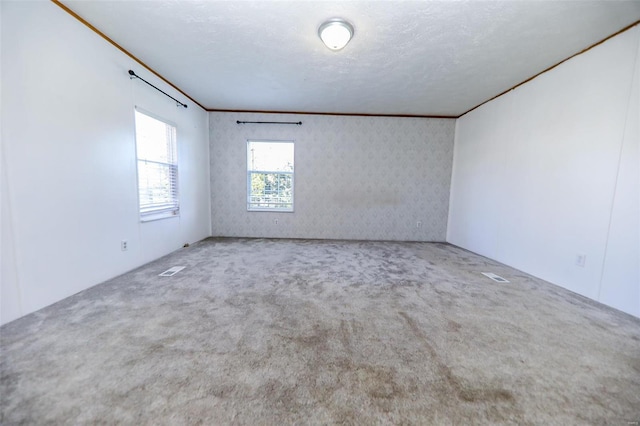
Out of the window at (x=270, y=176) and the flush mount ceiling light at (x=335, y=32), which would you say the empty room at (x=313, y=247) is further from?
the window at (x=270, y=176)

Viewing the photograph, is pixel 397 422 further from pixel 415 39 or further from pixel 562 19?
pixel 562 19

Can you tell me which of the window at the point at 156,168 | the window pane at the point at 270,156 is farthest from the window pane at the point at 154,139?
the window pane at the point at 270,156

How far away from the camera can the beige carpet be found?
112cm

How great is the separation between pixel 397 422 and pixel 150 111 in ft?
13.6

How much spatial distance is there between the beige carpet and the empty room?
1 cm

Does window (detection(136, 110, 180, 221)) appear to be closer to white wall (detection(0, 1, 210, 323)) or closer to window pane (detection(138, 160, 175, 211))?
window pane (detection(138, 160, 175, 211))

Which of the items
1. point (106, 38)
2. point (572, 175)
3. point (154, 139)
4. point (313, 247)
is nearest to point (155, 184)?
point (154, 139)

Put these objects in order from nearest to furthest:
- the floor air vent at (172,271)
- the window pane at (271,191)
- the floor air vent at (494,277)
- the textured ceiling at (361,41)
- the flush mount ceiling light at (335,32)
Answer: the textured ceiling at (361,41), the flush mount ceiling light at (335,32), the floor air vent at (172,271), the floor air vent at (494,277), the window pane at (271,191)

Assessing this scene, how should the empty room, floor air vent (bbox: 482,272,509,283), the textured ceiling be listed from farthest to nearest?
floor air vent (bbox: 482,272,509,283) → the textured ceiling → the empty room

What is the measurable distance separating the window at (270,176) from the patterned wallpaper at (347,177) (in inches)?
5.2

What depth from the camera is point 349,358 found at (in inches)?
58.6

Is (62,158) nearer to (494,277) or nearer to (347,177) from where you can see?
(347,177)

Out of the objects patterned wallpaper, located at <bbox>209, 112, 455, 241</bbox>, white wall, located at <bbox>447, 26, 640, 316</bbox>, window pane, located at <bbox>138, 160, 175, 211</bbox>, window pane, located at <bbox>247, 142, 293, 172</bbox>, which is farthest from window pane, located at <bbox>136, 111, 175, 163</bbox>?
white wall, located at <bbox>447, 26, 640, 316</bbox>

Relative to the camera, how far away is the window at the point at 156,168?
3062 millimetres
